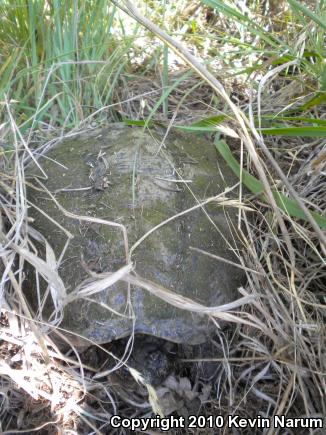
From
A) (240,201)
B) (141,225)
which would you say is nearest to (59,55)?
(141,225)

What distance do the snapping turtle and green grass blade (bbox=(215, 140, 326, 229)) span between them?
32mm

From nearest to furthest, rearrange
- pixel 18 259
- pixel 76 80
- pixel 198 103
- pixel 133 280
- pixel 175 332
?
pixel 133 280 < pixel 175 332 < pixel 18 259 < pixel 76 80 < pixel 198 103

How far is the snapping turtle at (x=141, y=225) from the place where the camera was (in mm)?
1274

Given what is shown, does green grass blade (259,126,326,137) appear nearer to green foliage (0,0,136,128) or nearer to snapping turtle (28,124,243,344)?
snapping turtle (28,124,243,344)

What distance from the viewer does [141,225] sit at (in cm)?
133

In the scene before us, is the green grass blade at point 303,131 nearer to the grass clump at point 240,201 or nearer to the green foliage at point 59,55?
the grass clump at point 240,201

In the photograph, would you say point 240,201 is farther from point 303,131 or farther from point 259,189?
point 303,131

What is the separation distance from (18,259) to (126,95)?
76cm

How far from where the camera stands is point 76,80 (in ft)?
5.67

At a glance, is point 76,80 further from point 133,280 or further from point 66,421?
point 66,421

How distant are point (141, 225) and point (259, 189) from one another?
0.34 metres

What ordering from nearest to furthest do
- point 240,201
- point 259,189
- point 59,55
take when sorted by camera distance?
point 240,201 < point 259,189 < point 59,55

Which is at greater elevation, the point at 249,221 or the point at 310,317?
the point at 249,221

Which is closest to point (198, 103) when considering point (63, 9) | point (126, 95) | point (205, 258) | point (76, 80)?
point (126, 95)
